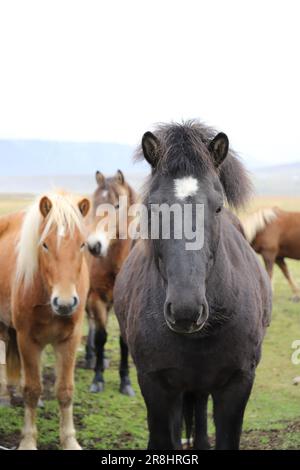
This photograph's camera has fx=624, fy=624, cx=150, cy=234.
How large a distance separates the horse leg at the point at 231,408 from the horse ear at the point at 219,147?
1.03m

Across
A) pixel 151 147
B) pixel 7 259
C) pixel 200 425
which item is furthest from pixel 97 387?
pixel 151 147

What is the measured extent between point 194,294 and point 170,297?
0.09 m

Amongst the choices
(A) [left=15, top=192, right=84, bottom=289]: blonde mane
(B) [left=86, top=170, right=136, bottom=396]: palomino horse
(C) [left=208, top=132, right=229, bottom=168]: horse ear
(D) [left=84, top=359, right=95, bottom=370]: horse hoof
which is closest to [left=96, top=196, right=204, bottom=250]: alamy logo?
(C) [left=208, top=132, right=229, bottom=168]: horse ear

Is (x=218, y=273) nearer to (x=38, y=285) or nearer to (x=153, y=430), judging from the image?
(x=153, y=430)

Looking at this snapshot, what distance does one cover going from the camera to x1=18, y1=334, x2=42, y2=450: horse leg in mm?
4375

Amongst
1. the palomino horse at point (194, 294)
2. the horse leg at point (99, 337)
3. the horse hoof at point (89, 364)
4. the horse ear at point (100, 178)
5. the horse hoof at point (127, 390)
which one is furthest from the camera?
the horse hoof at point (89, 364)

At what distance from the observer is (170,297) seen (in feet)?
7.95

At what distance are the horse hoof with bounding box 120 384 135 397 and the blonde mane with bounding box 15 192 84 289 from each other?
1.92 metres

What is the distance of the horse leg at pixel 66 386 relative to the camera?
4.45 m

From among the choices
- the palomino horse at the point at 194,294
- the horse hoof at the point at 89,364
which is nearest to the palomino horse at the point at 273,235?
the horse hoof at the point at 89,364

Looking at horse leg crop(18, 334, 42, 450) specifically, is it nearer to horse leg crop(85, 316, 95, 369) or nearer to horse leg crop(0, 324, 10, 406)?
horse leg crop(0, 324, 10, 406)

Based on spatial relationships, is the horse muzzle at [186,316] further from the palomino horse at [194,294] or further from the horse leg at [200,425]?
the horse leg at [200,425]

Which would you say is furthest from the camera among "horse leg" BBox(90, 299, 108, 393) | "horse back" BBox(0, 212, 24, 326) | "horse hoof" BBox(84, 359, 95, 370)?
"horse hoof" BBox(84, 359, 95, 370)

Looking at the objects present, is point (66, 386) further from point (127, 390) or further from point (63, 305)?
point (127, 390)
